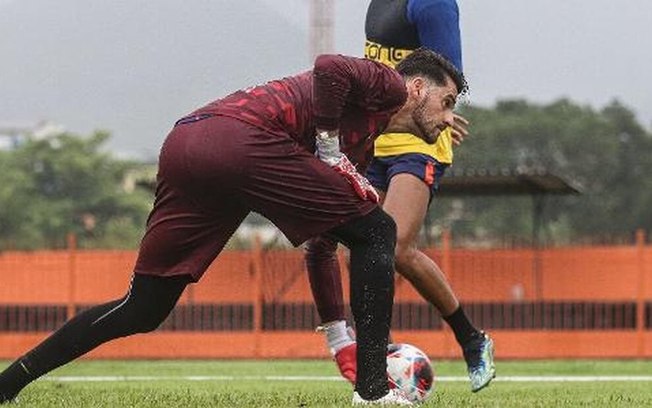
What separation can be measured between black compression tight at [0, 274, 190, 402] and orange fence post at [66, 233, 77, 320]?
45.5ft

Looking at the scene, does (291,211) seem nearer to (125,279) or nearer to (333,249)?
(333,249)

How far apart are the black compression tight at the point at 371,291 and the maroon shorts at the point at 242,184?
0.26 ft

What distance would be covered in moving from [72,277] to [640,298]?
7229 millimetres

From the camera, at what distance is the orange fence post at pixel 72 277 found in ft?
66.9

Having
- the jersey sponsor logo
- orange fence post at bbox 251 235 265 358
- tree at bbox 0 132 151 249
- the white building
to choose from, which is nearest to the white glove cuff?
the jersey sponsor logo

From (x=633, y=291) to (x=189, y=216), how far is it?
14043mm

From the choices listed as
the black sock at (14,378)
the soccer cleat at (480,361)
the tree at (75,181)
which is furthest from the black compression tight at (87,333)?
the tree at (75,181)

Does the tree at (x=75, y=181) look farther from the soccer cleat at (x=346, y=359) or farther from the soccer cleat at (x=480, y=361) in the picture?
the soccer cleat at (x=346, y=359)

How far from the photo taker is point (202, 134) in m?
6.20

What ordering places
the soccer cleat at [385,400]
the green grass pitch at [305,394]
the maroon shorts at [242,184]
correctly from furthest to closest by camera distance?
1. the green grass pitch at [305,394]
2. the soccer cleat at [385,400]
3. the maroon shorts at [242,184]

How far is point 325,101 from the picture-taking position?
6145 mm

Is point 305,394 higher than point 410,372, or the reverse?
point 410,372

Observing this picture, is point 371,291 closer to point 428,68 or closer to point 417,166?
point 428,68

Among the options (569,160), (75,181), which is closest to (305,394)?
(75,181)
